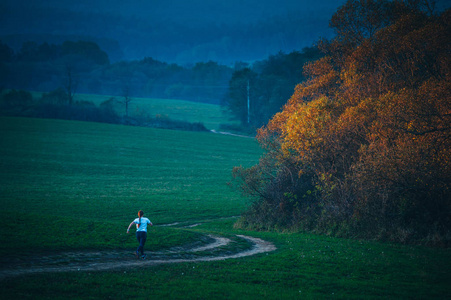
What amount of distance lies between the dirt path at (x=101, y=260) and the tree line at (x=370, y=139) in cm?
835

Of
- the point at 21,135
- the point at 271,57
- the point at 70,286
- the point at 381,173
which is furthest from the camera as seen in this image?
the point at 271,57

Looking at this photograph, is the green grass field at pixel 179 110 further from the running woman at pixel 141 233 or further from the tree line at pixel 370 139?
the running woman at pixel 141 233

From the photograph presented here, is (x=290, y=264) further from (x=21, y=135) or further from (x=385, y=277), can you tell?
(x=21, y=135)

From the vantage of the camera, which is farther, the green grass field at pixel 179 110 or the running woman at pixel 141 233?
the green grass field at pixel 179 110

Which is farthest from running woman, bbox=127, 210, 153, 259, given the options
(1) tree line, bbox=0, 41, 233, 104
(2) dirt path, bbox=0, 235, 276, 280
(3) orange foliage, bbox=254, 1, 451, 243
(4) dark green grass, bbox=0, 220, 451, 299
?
(1) tree line, bbox=0, 41, 233, 104

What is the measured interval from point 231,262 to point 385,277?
6.93m

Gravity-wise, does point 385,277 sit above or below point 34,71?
below

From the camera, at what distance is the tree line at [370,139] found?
22828mm

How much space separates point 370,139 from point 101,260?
1940 cm

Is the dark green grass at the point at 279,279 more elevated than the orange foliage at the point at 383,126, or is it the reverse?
the orange foliage at the point at 383,126

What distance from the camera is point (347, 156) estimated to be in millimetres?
28125

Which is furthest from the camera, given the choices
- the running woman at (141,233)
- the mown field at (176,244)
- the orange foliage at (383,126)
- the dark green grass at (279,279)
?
the orange foliage at (383,126)

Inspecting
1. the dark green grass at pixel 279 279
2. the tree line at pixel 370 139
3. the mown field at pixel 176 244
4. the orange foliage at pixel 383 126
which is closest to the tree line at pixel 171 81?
the mown field at pixel 176 244

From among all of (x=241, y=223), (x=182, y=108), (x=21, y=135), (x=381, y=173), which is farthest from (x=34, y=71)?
(x=381, y=173)
